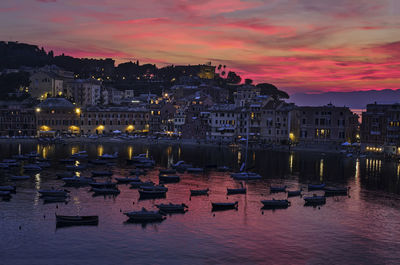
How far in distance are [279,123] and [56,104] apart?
92373mm

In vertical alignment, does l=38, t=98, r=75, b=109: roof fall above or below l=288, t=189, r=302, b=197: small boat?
above

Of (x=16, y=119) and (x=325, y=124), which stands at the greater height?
(x=325, y=124)

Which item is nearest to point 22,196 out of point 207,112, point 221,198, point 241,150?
point 221,198

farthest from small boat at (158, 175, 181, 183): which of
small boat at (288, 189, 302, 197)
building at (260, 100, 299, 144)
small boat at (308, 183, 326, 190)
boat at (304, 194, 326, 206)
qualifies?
building at (260, 100, 299, 144)

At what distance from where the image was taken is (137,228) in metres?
53.2

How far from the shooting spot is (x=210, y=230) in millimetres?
53031

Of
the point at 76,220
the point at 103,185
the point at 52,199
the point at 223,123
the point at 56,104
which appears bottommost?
the point at 76,220

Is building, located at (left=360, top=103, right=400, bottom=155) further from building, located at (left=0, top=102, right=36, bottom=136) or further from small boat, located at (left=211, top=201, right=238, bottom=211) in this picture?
→ building, located at (left=0, top=102, right=36, bottom=136)

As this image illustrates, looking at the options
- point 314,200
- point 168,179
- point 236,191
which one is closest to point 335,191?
point 314,200

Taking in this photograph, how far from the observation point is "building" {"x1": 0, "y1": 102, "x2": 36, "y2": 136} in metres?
175

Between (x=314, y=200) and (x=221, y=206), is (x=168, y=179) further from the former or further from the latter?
(x=314, y=200)

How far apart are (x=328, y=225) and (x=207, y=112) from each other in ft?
396

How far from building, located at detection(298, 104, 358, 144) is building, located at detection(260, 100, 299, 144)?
111 inches

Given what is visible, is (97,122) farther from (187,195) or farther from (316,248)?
(316,248)
